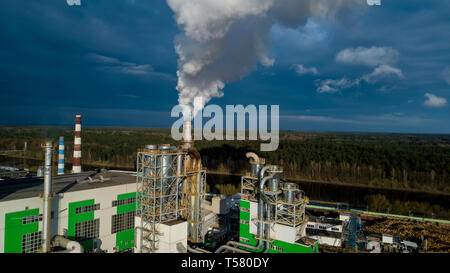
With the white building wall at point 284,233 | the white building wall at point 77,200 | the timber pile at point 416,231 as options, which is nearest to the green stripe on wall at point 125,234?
the white building wall at point 77,200

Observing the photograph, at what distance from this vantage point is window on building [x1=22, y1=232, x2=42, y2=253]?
46.8ft

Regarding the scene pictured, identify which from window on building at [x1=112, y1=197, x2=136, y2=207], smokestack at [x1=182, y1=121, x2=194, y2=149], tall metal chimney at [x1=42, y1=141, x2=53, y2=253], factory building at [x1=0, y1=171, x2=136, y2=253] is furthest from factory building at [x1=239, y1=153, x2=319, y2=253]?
tall metal chimney at [x1=42, y1=141, x2=53, y2=253]

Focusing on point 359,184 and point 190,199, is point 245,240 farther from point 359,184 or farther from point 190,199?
point 359,184

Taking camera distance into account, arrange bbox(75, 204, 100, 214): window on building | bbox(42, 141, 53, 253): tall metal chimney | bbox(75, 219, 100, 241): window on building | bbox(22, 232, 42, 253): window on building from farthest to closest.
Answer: bbox(75, 204, 100, 214): window on building → bbox(75, 219, 100, 241): window on building → bbox(22, 232, 42, 253): window on building → bbox(42, 141, 53, 253): tall metal chimney

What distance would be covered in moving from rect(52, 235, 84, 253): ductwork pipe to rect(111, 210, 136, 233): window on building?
404 centimetres

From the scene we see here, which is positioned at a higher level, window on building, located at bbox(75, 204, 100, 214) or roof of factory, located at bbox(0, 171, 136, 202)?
roof of factory, located at bbox(0, 171, 136, 202)

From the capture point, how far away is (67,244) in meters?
14.3

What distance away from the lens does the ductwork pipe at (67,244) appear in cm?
1415

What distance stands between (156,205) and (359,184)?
48.2 metres

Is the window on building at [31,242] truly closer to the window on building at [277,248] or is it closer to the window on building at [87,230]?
the window on building at [87,230]

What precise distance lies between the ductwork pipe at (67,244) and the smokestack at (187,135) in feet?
28.0

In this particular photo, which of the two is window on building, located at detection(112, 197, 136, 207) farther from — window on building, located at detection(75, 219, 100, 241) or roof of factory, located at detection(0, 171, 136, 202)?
window on building, located at detection(75, 219, 100, 241)

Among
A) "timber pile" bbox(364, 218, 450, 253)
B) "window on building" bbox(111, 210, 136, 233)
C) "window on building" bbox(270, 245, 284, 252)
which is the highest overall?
"window on building" bbox(111, 210, 136, 233)
